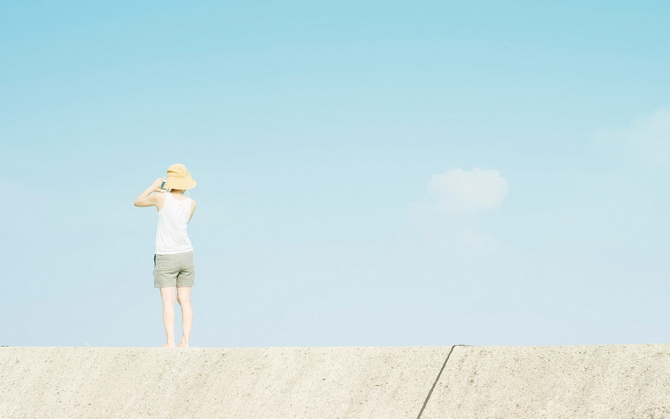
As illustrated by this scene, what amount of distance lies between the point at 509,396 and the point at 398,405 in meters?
0.84

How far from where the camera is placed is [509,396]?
5695 millimetres

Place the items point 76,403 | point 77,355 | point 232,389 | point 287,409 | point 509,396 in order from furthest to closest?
point 77,355 → point 76,403 → point 232,389 → point 287,409 → point 509,396

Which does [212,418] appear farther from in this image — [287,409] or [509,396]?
[509,396]

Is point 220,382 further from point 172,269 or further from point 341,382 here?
point 172,269

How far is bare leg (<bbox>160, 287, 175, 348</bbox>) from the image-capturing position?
812 cm

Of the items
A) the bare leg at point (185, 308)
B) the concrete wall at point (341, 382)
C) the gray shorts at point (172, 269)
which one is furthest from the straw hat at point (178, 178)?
the concrete wall at point (341, 382)

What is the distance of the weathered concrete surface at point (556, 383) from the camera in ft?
17.4

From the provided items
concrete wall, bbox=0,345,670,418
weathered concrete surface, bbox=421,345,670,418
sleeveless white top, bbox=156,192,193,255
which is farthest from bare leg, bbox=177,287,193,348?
weathered concrete surface, bbox=421,345,670,418

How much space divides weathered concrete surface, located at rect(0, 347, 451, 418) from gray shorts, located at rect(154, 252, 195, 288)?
2.46ft

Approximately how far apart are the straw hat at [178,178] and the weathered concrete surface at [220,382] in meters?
1.71

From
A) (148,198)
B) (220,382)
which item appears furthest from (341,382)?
(148,198)

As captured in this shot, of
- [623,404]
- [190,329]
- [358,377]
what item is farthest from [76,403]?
[623,404]

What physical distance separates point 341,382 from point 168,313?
98.0 inches

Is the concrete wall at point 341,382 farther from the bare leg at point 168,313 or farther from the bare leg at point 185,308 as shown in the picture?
the bare leg at point 185,308
